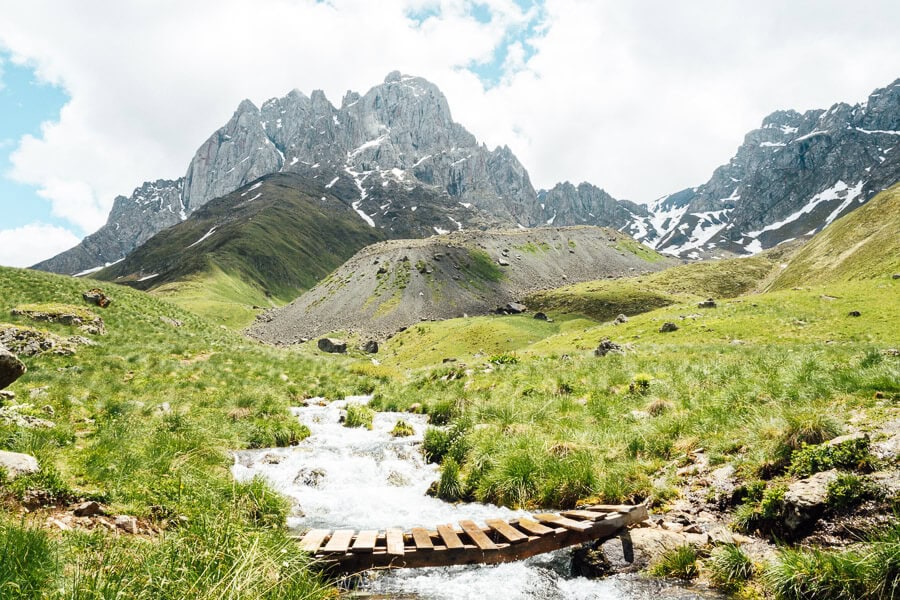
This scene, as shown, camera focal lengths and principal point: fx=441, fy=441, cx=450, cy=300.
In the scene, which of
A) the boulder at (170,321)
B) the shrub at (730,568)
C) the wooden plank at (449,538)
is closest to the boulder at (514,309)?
the boulder at (170,321)

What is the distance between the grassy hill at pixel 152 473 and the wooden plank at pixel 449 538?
6.61 ft

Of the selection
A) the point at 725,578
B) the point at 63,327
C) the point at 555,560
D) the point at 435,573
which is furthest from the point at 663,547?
the point at 63,327

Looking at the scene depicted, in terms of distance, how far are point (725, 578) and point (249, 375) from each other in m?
25.2

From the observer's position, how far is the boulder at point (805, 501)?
680 cm

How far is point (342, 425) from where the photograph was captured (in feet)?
62.1

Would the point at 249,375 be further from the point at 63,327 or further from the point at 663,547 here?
the point at 663,547

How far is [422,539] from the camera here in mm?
7219

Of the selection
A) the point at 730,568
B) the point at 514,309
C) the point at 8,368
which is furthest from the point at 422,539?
the point at 514,309

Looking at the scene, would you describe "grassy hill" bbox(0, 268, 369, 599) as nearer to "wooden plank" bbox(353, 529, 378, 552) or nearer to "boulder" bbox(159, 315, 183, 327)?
"wooden plank" bbox(353, 529, 378, 552)

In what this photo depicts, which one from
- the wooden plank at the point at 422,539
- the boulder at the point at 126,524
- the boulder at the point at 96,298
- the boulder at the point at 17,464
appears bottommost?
the wooden plank at the point at 422,539

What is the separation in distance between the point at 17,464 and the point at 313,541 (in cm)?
620

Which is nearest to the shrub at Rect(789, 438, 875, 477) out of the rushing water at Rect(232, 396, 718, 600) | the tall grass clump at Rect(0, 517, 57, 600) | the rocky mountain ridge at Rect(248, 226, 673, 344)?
the rushing water at Rect(232, 396, 718, 600)

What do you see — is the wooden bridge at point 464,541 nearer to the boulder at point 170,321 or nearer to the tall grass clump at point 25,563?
the tall grass clump at point 25,563

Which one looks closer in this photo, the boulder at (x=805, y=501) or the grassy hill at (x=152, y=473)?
the grassy hill at (x=152, y=473)
